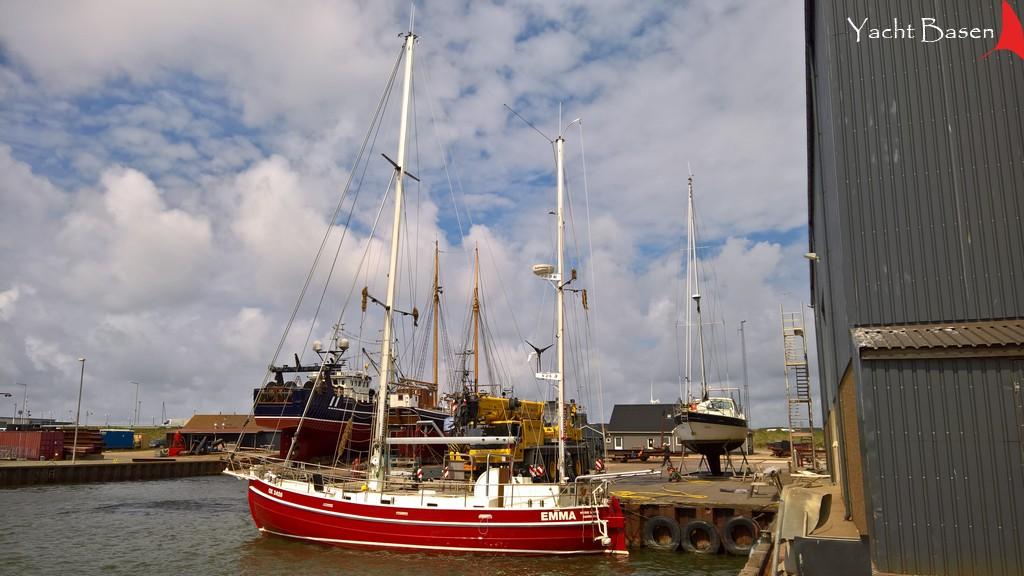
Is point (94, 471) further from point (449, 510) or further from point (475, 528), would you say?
point (475, 528)

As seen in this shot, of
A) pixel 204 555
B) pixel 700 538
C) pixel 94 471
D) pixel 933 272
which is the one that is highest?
pixel 933 272

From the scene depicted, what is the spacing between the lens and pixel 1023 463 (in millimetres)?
9969

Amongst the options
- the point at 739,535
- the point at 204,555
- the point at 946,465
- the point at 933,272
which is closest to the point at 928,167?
the point at 933,272

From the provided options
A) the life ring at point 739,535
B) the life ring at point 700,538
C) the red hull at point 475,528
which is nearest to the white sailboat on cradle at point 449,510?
the red hull at point 475,528


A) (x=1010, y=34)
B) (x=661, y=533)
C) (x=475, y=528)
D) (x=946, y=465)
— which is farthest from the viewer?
(x=661, y=533)

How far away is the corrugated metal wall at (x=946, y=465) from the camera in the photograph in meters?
9.99

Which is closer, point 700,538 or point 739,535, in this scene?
point 739,535

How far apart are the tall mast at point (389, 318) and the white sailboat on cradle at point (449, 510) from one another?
0.06 metres

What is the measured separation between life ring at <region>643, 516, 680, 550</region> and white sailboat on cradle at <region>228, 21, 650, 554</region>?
135 centimetres

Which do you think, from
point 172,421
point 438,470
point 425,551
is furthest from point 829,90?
point 172,421

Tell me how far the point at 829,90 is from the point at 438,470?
28.2 meters

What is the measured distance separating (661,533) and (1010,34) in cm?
1823

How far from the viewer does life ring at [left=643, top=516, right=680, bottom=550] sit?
76.6ft

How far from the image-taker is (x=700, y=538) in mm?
23078
